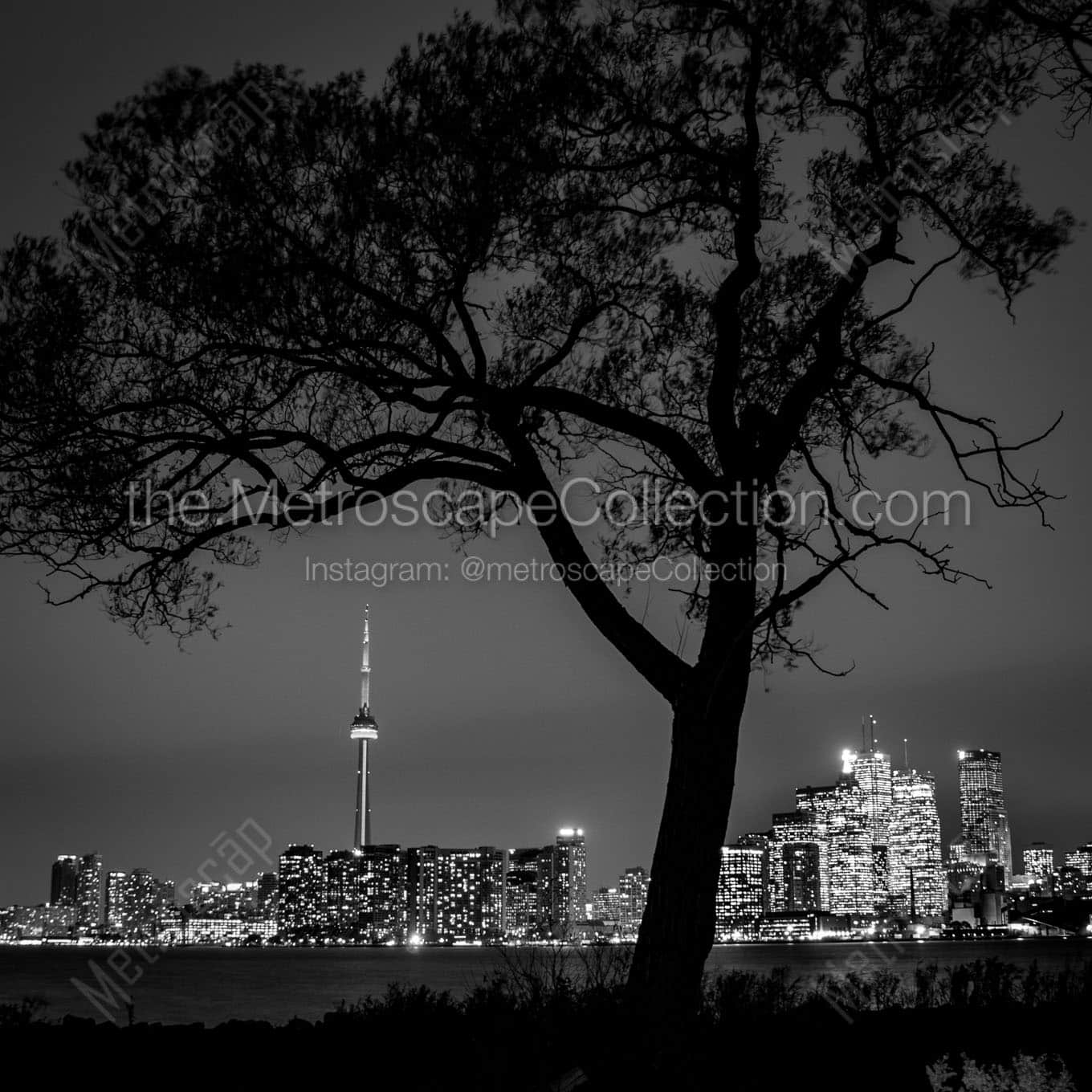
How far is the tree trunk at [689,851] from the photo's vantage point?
4.46m

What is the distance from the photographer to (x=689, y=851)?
15.1ft

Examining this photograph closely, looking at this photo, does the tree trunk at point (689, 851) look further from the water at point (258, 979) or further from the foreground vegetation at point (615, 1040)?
the water at point (258, 979)

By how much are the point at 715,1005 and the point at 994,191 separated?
12.8ft

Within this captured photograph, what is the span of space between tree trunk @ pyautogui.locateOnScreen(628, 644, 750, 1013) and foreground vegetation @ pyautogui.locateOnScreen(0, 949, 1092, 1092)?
5.1 inches

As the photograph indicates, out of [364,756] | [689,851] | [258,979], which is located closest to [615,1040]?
[689,851]

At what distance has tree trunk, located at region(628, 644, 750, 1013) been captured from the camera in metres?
4.46

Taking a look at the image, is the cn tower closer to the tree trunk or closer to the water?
the water

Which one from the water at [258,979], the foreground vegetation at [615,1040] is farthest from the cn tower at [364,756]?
the foreground vegetation at [615,1040]

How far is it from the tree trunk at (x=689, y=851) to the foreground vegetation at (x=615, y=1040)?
13cm

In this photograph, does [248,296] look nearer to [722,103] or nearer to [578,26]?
[578,26]

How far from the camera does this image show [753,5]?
5324 mm

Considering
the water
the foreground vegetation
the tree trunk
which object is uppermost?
the tree trunk

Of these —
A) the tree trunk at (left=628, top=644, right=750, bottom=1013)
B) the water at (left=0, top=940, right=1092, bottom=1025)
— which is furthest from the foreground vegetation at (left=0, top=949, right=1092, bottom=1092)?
the water at (left=0, top=940, right=1092, bottom=1025)

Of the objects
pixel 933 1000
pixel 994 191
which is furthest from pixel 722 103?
pixel 933 1000
